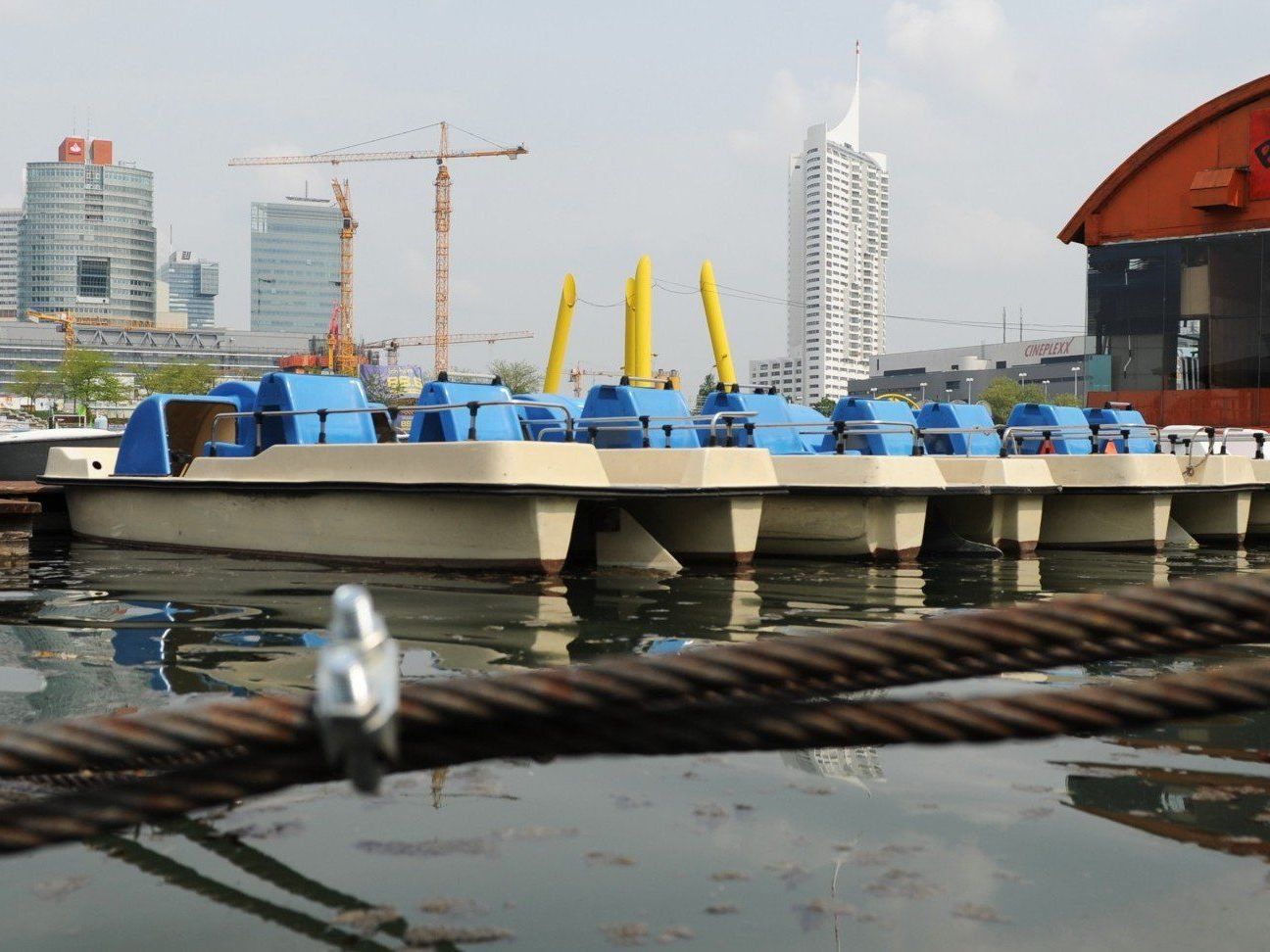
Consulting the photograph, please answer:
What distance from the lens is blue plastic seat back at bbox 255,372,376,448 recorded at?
12.7 meters

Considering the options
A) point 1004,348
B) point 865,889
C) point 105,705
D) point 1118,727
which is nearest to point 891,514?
point 105,705

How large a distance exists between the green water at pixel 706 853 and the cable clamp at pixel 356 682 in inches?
78.2

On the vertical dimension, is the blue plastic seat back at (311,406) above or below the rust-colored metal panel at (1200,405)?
below

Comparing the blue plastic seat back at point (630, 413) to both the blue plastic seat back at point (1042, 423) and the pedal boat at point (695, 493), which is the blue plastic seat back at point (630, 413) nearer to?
the pedal boat at point (695, 493)

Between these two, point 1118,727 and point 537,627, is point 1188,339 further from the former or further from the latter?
point 1118,727

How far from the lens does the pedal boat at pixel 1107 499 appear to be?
52.4 ft

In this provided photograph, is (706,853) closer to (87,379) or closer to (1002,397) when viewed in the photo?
(87,379)

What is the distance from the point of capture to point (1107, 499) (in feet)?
54.3

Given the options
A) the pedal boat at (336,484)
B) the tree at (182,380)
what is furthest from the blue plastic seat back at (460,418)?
the tree at (182,380)

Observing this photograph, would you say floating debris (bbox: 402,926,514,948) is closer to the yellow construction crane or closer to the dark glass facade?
the dark glass facade

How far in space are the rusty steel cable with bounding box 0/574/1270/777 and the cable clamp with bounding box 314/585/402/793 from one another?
211 millimetres

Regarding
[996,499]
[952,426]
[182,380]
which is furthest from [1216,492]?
[182,380]

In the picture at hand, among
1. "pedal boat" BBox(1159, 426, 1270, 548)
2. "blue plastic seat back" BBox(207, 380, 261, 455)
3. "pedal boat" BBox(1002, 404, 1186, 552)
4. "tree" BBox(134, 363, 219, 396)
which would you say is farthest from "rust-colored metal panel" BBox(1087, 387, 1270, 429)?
"tree" BBox(134, 363, 219, 396)

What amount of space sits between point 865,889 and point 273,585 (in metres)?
7.29
